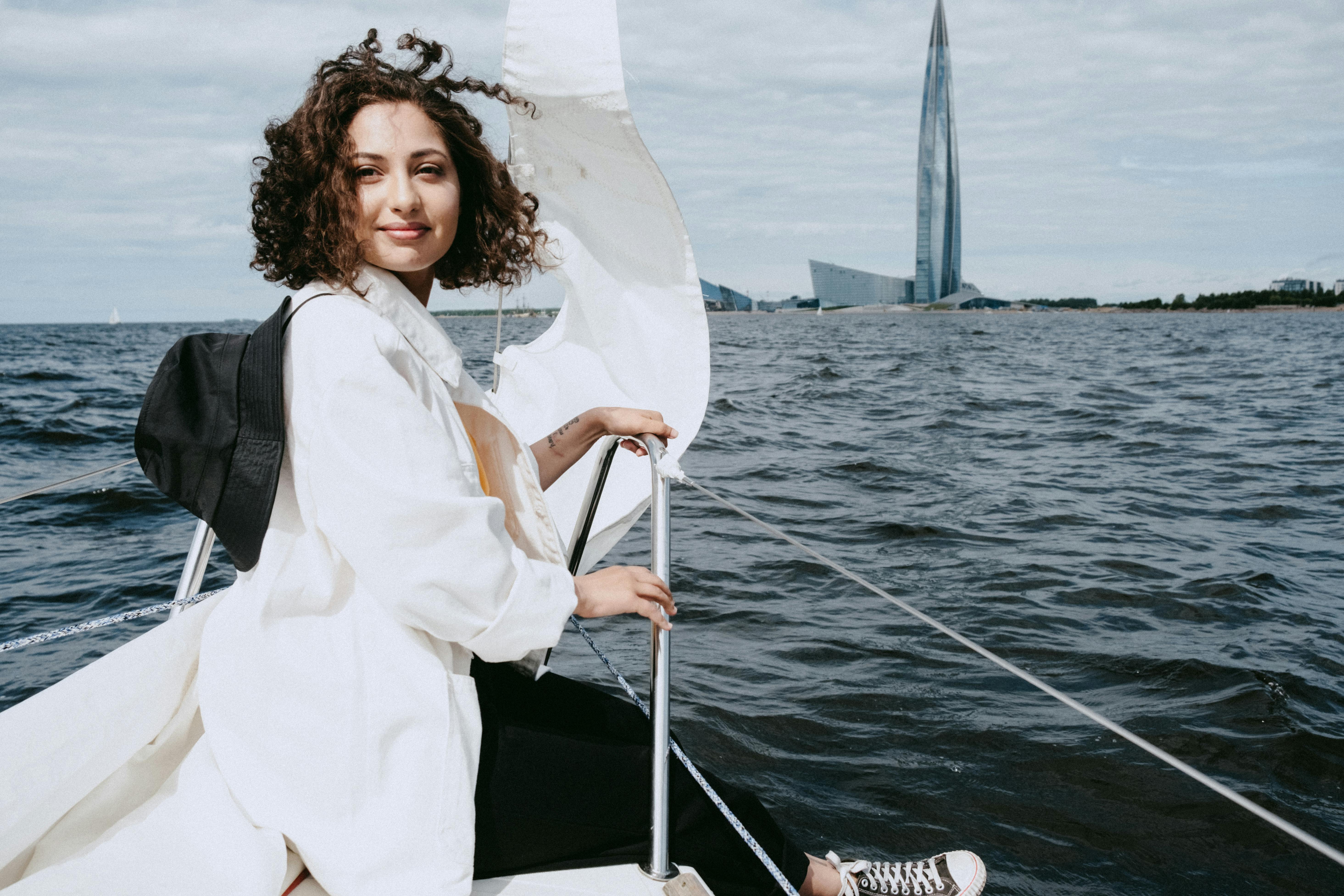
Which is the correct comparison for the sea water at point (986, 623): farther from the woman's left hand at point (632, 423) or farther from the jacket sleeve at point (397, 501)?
the jacket sleeve at point (397, 501)

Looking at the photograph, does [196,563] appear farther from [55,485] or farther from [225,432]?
[225,432]

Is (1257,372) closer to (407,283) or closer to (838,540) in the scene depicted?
(838,540)

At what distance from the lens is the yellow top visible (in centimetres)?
164

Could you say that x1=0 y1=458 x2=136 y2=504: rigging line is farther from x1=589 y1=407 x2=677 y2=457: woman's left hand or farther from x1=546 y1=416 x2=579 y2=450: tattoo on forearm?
x1=589 y1=407 x2=677 y2=457: woman's left hand


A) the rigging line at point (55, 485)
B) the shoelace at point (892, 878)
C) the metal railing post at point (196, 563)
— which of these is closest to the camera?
the shoelace at point (892, 878)

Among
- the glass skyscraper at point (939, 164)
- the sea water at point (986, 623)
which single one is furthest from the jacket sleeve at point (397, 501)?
the glass skyscraper at point (939, 164)

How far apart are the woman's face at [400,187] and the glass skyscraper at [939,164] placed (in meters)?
105

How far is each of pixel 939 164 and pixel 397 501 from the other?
346ft

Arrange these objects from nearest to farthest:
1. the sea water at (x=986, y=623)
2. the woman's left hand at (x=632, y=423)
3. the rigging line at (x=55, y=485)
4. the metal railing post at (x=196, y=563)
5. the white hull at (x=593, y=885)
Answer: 1. the white hull at (x=593, y=885)
2. the metal railing post at (x=196, y=563)
3. the rigging line at (x=55, y=485)
4. the woman's left hand at (x=632, y=423)
5. the sea water at (x=986, y=623)

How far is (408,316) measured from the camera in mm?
1580

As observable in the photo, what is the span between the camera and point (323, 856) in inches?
53.2

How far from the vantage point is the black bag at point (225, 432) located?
1.33m

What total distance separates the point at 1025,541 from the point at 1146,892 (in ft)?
12.5

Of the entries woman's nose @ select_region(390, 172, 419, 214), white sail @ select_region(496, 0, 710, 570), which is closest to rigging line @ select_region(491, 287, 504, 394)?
white sail @ select_region(496, 0, 710, 570)
